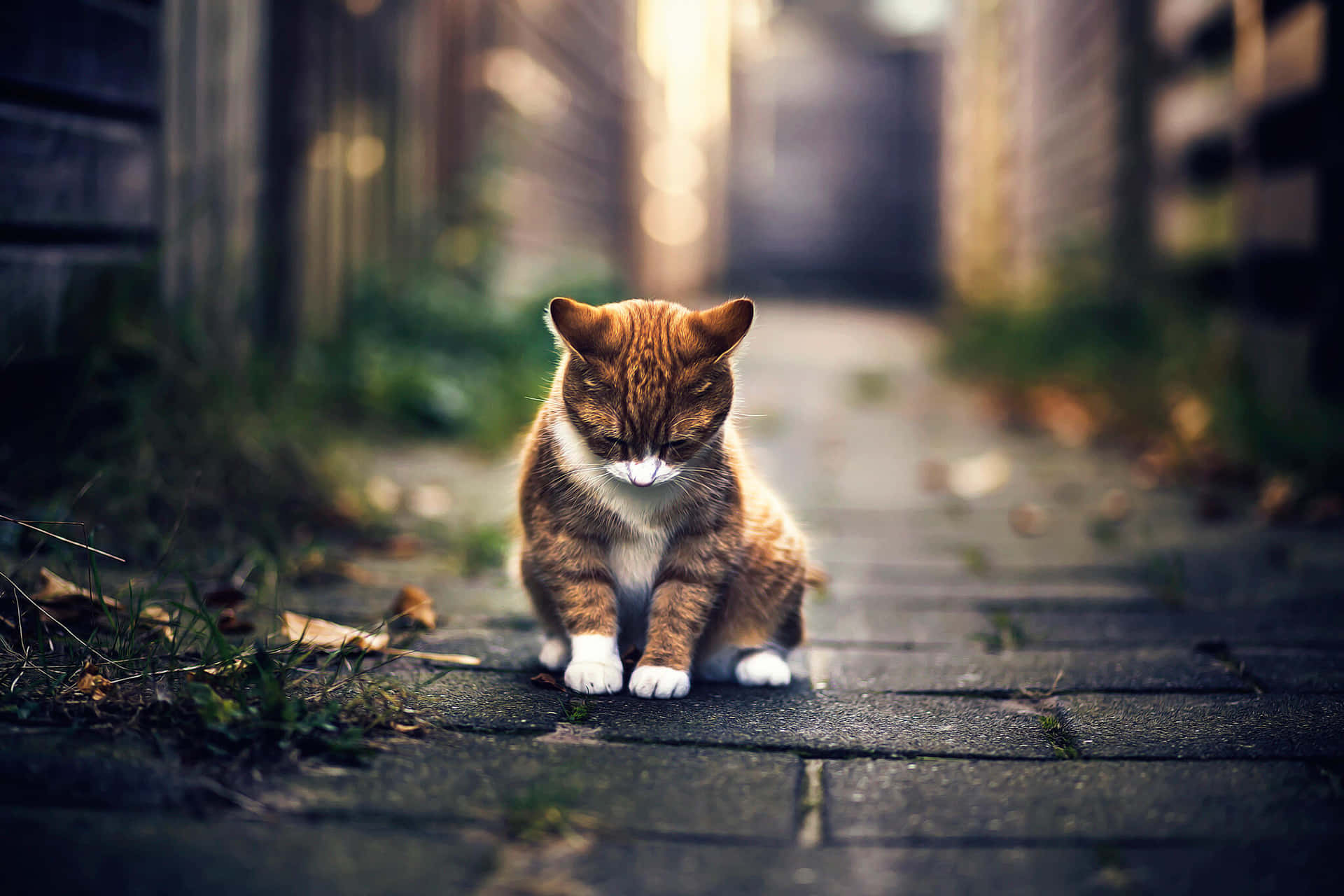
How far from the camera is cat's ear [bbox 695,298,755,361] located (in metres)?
1.78

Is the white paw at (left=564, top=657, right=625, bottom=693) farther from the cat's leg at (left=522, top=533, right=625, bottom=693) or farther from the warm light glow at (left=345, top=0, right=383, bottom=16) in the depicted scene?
the warm light glow at (left=345, top=0, right=383, bottom=16)

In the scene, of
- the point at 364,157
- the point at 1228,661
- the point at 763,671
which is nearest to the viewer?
the point at 763,671

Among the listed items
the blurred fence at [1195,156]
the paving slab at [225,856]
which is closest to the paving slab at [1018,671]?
the paving slab at [225,856]

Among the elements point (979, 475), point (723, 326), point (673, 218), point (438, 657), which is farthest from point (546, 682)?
point (673, 218)

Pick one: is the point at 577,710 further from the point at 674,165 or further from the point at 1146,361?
the point at 674,165

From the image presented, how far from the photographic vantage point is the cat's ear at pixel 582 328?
174 centimetres

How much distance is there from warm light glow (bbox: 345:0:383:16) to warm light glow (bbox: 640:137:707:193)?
21.3ft

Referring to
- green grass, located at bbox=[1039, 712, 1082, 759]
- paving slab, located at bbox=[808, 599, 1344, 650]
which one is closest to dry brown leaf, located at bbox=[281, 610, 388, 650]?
paving slab, located at bbox=[808, 599, 1344, 650]

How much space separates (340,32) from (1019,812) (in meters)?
4.49

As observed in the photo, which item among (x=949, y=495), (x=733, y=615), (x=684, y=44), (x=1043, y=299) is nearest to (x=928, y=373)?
(x=1043, y=299)

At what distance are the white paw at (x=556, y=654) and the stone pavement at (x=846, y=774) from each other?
0.07 metres

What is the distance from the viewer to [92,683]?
4.99ft

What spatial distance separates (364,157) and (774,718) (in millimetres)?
4102

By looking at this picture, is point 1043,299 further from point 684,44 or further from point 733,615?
point 684,44
